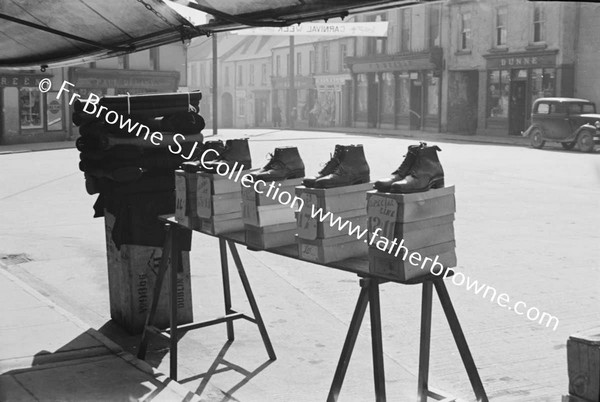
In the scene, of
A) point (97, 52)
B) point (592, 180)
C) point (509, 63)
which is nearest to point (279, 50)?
point (509, 63)

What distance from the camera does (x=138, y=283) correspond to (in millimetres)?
6293

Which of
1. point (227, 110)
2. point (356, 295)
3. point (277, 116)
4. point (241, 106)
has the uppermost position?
point (241, 106)

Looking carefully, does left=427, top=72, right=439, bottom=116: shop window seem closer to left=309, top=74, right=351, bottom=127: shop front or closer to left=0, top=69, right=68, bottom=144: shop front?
left=309, top=74, right=351, bottom=127: shop front

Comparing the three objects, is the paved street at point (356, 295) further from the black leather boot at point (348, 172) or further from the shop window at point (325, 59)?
the shop window at point (325, 59)

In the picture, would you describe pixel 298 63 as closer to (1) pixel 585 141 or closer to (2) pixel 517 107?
(2) pixel 517 107

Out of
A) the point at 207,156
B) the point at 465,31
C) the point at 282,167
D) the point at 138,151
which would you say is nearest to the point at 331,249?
the point at 282,167

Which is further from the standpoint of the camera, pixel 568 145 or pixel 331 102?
pixel 331 102

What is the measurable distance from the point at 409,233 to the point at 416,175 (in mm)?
295

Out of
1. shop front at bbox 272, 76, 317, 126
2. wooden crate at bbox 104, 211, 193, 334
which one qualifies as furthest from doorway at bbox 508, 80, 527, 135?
wooden crate at bbox 104, 211, 193, 334

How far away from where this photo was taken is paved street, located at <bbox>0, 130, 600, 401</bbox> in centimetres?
548

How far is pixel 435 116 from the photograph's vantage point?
144ft

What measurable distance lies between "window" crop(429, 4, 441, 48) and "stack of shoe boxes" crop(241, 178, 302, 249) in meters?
40.4

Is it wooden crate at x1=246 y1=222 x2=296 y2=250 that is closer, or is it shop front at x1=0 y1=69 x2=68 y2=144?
wooden crate at x1=246 y1=222 x2=296 y2=250

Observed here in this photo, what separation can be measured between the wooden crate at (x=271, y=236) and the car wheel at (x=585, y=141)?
80.6 feet
